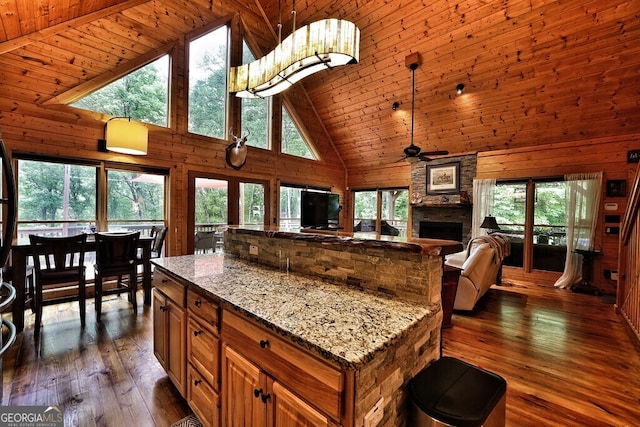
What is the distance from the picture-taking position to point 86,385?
2.15m

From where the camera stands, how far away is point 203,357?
162 cm

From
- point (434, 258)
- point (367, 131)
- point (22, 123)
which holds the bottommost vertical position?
point (434, 258)

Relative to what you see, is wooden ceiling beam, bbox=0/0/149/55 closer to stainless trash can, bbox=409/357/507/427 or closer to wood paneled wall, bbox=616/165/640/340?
stainless trash can, bbox=409/357/507/427

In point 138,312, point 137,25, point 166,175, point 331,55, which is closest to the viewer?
point 331,55

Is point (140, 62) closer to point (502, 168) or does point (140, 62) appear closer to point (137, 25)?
point (137, 25)

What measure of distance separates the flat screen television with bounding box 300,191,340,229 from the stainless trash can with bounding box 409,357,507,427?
5573mm

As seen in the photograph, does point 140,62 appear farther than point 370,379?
Yes

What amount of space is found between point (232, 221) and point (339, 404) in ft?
17.9

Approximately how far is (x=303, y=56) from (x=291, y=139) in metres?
4.95

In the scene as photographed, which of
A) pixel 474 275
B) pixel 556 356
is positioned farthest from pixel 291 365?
pixel 474 275

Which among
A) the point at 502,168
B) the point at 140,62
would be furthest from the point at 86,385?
the point at 502,168

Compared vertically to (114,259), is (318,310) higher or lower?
higher

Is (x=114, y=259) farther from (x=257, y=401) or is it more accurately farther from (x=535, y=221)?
(x=535, y=221)

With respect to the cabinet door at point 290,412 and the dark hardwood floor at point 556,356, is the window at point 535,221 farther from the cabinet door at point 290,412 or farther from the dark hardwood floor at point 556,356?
the cabinet door at point 290,412
